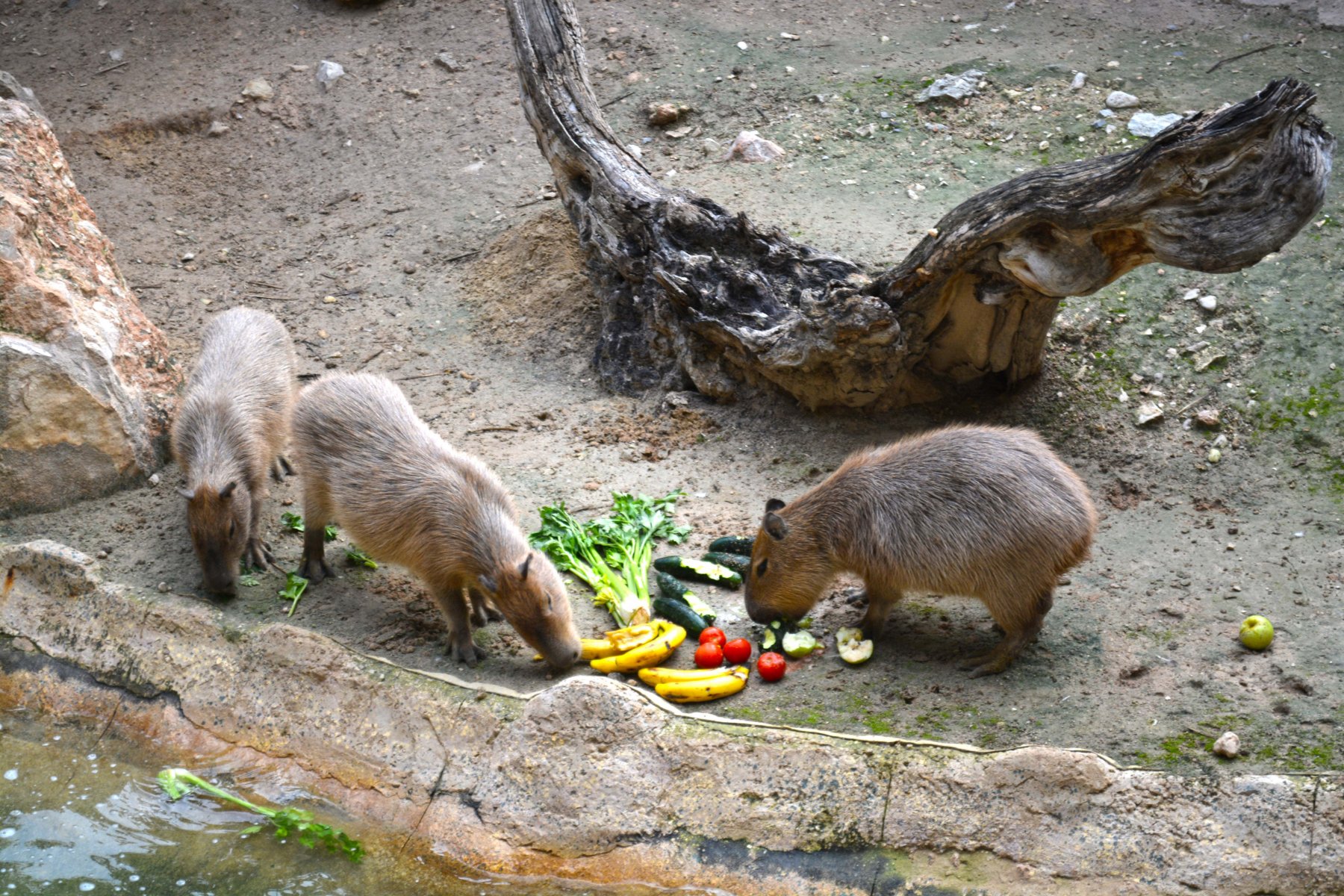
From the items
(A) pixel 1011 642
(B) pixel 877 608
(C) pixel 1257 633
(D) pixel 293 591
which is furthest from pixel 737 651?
(D) pixel 293 591

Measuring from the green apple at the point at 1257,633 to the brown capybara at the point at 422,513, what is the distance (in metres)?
2.82

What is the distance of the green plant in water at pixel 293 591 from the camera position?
5637mm

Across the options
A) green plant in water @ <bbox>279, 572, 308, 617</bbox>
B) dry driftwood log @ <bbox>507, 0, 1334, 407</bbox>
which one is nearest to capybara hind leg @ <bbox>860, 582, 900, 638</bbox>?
dry driftwood log @ <bbox>507, 0, 1334, 407</bbox>

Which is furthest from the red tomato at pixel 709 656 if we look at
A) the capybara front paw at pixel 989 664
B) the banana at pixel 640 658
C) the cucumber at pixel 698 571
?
the capybara front paw at pixel 989 664

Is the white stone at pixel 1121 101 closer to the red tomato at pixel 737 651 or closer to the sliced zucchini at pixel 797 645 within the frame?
the sliced zucchini at pixel 797 645

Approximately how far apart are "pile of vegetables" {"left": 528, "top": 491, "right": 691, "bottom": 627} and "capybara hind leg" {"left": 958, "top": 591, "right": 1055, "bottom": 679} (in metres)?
1.53

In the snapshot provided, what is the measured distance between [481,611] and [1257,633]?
11.5 ft

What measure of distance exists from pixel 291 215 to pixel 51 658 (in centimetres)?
571

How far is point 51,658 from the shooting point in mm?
5352

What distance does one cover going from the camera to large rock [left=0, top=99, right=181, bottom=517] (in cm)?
628

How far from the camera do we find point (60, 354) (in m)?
6.36

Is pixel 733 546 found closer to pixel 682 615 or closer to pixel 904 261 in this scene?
pixel 682 615

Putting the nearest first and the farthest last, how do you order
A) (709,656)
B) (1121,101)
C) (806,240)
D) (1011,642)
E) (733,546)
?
(1011,642) < (709,656) < (733,546) < (806,240) < (1121,101)

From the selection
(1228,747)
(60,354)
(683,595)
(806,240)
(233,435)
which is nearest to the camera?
(1228,747)
